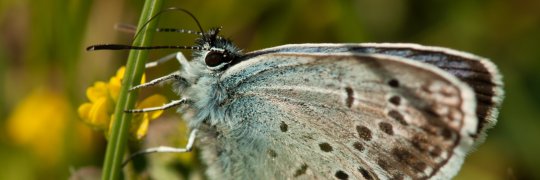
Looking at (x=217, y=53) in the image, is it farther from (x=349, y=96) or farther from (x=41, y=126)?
(x=41, y=126)

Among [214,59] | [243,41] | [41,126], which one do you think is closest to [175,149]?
[214,59]

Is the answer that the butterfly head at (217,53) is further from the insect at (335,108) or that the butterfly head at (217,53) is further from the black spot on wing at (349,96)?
the black spot on wing at (349,96)

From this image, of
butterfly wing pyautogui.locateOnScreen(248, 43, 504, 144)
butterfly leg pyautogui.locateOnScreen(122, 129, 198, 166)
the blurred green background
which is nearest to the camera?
butterfly wing pyautogui.locateOnScreen(248, 43, 504, 144)

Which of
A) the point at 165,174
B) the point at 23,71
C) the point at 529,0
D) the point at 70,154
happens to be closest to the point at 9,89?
the point at 23,71

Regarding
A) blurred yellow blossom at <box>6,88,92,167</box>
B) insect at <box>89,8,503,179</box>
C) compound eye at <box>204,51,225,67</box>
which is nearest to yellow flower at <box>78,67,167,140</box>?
insect at <box>89,8,503,179</box>

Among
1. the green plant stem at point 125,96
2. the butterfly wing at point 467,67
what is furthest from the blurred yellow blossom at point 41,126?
the butterfly wing at point 467,67

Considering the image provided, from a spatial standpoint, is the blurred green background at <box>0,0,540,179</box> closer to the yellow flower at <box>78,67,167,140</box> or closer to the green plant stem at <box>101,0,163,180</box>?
the yellow flower at <box>78,67,167,140</box>

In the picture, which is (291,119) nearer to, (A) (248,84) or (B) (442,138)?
(A) (248,84)
